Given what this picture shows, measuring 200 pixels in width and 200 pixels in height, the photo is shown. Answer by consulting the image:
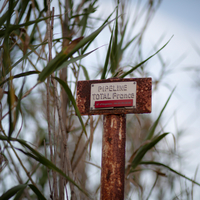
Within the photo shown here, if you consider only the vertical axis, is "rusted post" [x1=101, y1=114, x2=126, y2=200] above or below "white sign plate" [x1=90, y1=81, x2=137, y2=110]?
below

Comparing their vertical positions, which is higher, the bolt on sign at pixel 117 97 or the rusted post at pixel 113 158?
the bolt on sign at pixel 117 97

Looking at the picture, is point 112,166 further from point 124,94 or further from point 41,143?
point 41,143

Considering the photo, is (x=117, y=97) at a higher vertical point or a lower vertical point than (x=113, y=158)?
higher

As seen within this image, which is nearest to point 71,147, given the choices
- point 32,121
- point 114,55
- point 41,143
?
point 32,121

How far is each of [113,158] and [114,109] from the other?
13 cm

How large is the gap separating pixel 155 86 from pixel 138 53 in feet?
1.00

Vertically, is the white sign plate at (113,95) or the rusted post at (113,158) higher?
the white sign plate at (113,95)

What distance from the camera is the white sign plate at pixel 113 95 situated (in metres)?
0.73

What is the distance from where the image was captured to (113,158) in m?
0.73

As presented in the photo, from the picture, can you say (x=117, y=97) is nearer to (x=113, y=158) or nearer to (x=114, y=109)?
(x=114, y=109)

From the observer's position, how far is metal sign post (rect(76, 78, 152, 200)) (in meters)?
0.71

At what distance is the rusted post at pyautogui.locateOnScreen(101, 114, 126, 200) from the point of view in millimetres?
709

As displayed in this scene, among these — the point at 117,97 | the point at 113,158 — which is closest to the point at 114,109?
the point at 117,97

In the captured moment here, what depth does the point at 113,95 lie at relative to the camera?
74 centimetres
